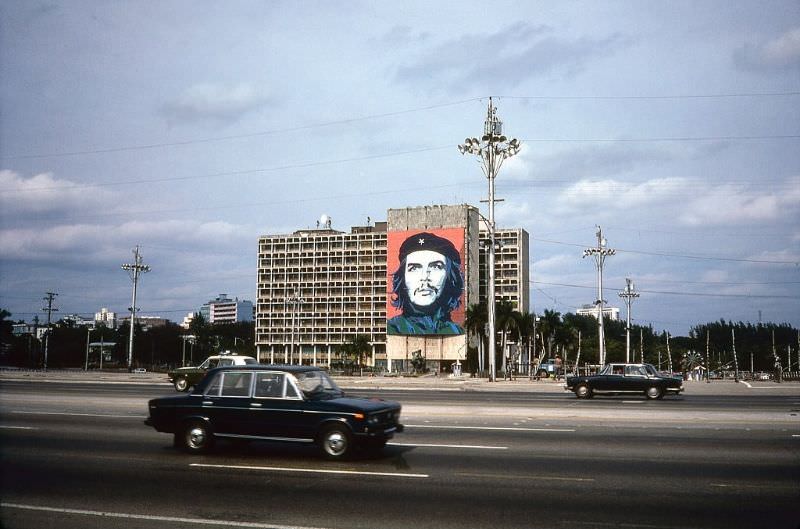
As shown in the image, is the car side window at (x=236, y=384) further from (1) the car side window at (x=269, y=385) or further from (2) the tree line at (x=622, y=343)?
(2) the tree line at (x=622, y=343)

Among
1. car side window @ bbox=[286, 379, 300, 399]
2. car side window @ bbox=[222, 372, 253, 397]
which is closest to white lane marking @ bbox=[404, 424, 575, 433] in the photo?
car side window @ bbox=[286, 379, 300, 399]

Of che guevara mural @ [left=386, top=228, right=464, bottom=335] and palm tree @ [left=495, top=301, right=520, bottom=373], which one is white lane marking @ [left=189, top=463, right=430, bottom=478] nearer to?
palm tree @ [left=495, top=301, right=520, bottom=373]

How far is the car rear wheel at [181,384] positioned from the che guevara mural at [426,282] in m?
97.2

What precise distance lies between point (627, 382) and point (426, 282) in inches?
4063

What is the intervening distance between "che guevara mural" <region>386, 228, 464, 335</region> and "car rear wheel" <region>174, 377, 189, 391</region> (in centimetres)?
9724

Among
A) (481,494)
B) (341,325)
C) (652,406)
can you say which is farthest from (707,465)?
(341,325)

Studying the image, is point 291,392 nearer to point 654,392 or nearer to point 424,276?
point 654,392

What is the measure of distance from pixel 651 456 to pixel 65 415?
55.9 ft

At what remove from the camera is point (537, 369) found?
280 ft

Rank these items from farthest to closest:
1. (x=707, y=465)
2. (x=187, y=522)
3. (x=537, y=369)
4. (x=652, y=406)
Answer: (x=537, y=369) → (x=652, y=406) → (x=707, y=465) → (x=187, y=522)

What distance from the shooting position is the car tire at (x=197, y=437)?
41.5ft

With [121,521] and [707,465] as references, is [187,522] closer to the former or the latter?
[121,521]

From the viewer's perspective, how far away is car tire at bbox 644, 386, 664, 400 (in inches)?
1117

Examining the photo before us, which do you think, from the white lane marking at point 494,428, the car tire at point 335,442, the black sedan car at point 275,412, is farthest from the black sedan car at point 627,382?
the car tire at point 335,442
